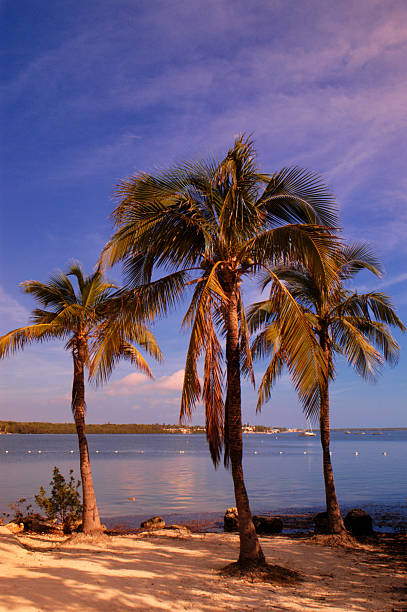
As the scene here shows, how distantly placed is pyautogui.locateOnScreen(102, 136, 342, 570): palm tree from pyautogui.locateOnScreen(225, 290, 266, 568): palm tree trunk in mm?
19

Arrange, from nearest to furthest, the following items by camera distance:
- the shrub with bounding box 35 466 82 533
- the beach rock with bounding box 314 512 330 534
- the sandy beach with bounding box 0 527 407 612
Answer: the sandy beach with bounding box 0 527 407 612, the beach rock with bounding box 314 512 330 534, the shrub with bounding box 35 466 82 533

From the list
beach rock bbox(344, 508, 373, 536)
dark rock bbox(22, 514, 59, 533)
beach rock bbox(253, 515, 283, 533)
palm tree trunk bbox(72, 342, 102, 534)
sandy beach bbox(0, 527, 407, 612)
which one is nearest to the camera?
sandy beach bbox(0, 527, 407, 612)

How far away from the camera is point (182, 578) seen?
8992 millimetres

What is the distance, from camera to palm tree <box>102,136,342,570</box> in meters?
9.58

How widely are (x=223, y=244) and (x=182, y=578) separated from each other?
21.3 ft

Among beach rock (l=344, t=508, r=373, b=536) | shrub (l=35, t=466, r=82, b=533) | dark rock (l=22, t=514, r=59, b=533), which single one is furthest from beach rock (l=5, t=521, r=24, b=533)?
beach rock (l=344, t=508, r=373, b=536)

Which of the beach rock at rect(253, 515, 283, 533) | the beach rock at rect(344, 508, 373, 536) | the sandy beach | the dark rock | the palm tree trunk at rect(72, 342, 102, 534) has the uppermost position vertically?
the palm tree trunk at rect(72, 342, 102, 534)

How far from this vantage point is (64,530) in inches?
627

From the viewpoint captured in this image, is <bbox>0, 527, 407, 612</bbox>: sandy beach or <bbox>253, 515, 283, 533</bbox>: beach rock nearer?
<bbox>0, 527, 407, 612</bbox>: sandy beach

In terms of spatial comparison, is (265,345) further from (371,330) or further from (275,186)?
(275,186)

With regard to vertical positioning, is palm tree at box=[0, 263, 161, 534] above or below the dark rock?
above

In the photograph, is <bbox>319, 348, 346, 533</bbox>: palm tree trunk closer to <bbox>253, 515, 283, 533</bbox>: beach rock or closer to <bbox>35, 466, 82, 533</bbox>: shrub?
<bbox>253, 515, 283, 533</bbox>: beach rock

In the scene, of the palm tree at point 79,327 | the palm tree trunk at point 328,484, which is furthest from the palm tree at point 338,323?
the palm tree at point 79,327

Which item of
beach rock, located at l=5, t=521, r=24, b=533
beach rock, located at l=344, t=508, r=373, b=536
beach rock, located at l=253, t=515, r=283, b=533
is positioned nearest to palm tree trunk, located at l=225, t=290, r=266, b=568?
beach rock, located at l=344, t=508, r=373, b=536
